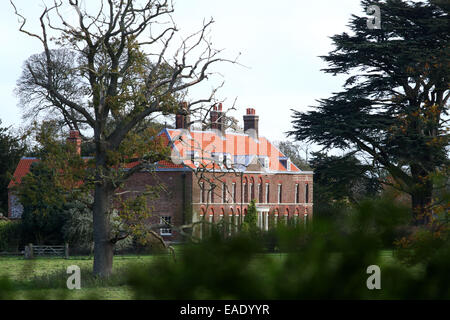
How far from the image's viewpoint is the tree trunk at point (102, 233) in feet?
81.3

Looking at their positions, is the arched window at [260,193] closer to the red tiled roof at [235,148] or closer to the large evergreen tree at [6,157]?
the red tiled roof at [235,148]

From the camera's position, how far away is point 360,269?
6.61ft

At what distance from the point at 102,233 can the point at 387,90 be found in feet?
48.6

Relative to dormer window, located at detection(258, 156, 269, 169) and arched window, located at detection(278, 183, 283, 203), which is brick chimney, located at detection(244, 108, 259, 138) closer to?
dormer window, located at detection(258, 156, 269, 169)

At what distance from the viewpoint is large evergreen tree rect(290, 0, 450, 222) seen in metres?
29.7

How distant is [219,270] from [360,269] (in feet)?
1.29

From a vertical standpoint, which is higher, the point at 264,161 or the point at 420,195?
the point at 264,161

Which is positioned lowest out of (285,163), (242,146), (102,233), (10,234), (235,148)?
(10,234)

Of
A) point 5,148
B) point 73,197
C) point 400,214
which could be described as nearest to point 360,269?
point 400,214

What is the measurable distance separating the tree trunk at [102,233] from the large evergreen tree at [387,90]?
1089 cm

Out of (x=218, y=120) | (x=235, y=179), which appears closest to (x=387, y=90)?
(x=218, y=120)

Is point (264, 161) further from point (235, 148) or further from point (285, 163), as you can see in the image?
point (235, 148)

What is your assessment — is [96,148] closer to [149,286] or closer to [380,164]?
[380,164]

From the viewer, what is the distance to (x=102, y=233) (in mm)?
25344
